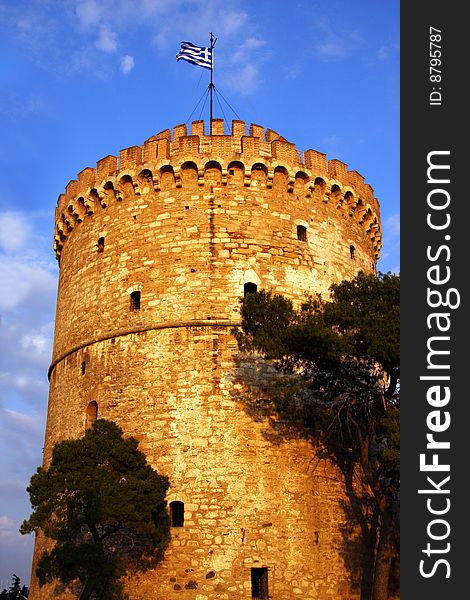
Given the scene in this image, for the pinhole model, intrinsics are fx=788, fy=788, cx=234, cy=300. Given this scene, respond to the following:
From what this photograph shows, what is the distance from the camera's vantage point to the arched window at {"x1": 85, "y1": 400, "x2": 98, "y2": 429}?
15891 millimetres

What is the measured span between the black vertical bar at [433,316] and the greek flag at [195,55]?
9.82m

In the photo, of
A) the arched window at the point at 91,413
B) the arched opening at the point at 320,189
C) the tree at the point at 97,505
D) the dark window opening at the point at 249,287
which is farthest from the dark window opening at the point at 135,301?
the arched opening at the point at 320,189

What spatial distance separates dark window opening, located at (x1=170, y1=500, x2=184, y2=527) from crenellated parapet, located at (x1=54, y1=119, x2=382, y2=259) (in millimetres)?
6466

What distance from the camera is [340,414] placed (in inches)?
553

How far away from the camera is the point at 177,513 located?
14266 mm

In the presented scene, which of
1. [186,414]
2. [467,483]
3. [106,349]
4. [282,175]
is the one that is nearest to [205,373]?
[186,414]

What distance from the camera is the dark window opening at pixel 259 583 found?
13.8 metres

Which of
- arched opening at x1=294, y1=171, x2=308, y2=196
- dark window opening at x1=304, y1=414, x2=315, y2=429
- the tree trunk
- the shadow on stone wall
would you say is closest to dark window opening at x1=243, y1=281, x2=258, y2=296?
the shadow on stone wall

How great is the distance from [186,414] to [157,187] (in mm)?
5015

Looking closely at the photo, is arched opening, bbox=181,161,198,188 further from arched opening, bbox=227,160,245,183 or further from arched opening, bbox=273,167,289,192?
arched opening, bbox=273,167,289,192

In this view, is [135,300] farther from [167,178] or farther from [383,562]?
[383,562]

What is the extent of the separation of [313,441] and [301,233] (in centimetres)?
450

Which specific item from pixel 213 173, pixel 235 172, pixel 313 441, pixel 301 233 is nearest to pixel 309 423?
pixel 313 441

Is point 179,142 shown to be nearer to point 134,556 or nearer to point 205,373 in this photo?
point 205,373
